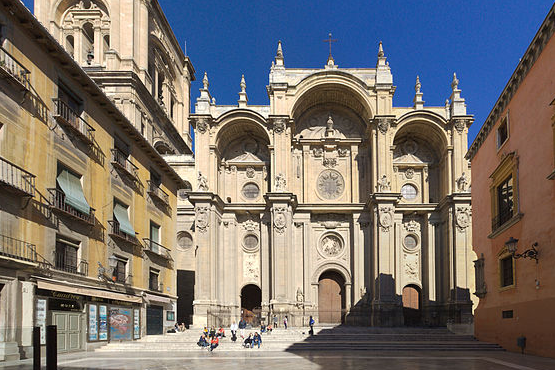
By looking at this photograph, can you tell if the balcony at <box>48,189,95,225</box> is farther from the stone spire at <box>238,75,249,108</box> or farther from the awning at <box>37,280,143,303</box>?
the stone spire at <box>238,75,249,108</box>

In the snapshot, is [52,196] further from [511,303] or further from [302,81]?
[302,81]

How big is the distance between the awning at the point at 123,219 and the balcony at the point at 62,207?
3125mm

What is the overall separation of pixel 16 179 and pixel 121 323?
10107 mm

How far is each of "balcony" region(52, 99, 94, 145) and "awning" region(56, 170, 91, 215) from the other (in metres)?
1.68

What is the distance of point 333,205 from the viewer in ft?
130

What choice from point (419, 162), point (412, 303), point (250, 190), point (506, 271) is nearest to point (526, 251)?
point (506, 271)

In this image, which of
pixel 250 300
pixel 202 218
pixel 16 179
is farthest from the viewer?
pixel 250 300

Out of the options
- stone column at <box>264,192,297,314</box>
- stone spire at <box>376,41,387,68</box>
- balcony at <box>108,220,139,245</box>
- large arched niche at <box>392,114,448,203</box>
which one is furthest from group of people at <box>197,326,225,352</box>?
stone spire at <box>376,41,387,68</box>

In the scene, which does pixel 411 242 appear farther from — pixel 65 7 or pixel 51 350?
pixel 51 350

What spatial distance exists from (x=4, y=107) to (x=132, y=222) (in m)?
11.0

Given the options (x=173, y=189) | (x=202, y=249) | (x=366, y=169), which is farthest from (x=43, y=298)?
(x=366, y=169)

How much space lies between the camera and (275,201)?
3747 cm

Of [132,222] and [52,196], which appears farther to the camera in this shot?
[132,222]

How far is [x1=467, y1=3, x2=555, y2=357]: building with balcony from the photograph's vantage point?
17.8 metres
